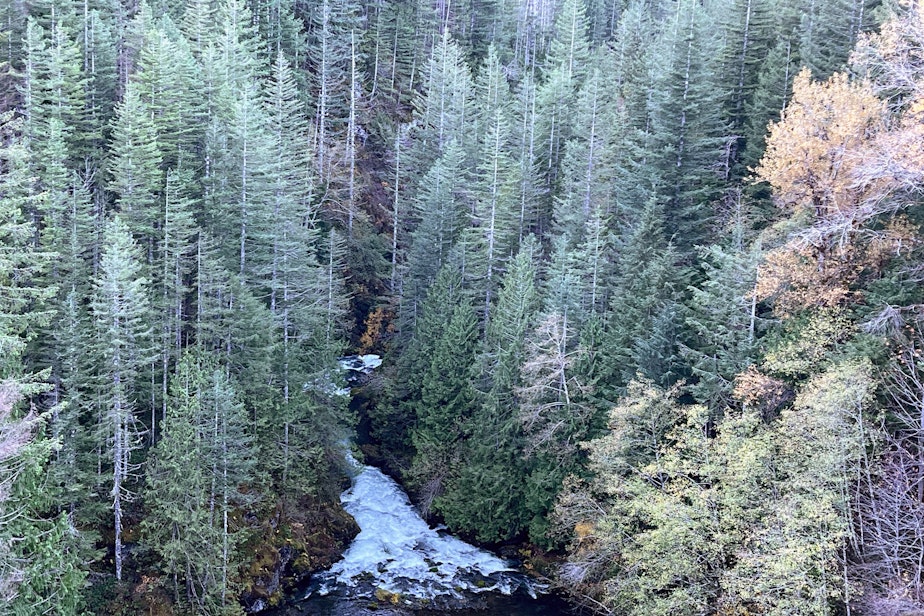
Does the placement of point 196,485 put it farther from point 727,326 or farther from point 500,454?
point 727,326

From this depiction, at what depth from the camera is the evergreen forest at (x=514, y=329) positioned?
20.6 metres

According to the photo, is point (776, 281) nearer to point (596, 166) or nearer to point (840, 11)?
point (596, 166)

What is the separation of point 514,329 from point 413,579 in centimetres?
1225

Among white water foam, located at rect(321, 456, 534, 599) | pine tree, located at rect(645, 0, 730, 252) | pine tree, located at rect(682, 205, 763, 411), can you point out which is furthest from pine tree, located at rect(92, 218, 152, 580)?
pine tree, located at rect(645, 0, 730, 252)

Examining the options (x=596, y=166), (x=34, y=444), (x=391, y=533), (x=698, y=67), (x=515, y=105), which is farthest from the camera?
(x=515, y=105)

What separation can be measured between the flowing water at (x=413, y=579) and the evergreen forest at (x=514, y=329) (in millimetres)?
1155

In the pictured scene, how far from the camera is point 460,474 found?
1433 inches

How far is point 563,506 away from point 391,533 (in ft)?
33.0

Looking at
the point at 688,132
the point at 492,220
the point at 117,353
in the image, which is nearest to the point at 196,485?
the point at 117,353

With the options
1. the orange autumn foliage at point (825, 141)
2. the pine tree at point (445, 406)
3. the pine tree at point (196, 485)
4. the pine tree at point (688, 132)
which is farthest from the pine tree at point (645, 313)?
the pine tree at point (196, 485)

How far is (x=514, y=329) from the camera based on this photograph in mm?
35531

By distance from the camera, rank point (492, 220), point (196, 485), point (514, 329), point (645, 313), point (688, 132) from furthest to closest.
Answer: point (492, 220), point (688, 132), point (514, 329), point (645, 313), point (196, 485)

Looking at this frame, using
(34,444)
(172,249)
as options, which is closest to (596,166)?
(172,249)

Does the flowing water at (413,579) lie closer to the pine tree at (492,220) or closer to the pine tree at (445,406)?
the pine tree at (445,406)
